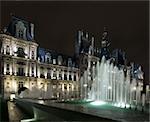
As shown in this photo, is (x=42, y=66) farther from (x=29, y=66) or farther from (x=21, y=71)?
(x=21, y=71)

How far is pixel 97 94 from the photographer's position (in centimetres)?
5512

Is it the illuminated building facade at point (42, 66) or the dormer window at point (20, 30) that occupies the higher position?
the dormer window at point (20, 30)

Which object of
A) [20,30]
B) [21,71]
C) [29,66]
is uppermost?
[20,30]

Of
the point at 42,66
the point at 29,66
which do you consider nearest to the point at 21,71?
the point at 29,66

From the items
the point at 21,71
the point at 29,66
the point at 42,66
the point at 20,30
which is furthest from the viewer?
the point at 42,66

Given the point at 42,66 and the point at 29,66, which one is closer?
the point at 29,66

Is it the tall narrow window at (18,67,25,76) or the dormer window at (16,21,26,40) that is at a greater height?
the dormer window at (16,21,26,40)

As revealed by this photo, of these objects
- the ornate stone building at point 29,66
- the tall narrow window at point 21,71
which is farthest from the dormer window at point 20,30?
the tall narrow window at point 21,71

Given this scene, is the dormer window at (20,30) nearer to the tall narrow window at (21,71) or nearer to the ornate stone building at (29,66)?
the ornate stone building at (29,66)

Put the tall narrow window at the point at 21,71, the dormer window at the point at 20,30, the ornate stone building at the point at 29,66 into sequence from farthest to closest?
the dormer window at the point at 20,30 < the tall narrow window at the point at 21,71 < the ornate stone building at the point at 29,66

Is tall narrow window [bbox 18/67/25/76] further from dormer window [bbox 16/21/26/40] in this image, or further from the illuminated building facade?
dormer window [bbox 16/21/26/40]

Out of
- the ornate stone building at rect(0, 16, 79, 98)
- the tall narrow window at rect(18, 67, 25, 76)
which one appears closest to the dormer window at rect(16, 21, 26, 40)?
the ornate stone building at rect(0, 16, 79, 98)

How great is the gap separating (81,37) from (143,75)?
44.6m

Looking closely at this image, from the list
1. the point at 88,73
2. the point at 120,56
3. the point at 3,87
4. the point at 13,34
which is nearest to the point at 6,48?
the point at 13,34
